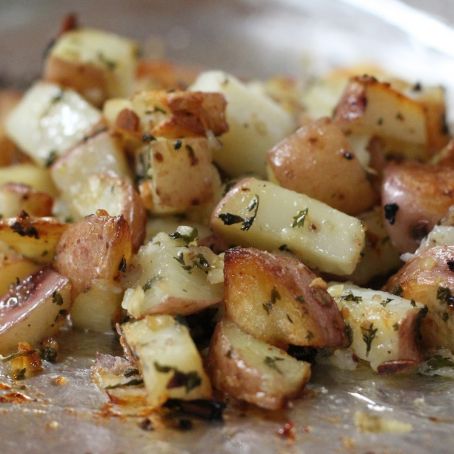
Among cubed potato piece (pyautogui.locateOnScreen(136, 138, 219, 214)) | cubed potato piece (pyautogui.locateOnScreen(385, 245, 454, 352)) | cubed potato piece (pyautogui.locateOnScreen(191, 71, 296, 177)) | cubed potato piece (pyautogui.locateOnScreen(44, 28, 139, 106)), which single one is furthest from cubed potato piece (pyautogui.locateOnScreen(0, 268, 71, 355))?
cubed potato piece (pyautogui.locateOnScreen(44, 28, 139, 106))

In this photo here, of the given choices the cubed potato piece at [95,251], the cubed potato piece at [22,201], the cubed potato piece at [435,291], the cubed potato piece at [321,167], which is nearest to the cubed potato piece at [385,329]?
the cubed potato piece at [435,291]

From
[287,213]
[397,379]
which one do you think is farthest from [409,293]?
[287,213]

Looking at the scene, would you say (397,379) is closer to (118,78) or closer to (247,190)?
(247,190)

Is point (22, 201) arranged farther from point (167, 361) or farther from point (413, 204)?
point (413, 204)

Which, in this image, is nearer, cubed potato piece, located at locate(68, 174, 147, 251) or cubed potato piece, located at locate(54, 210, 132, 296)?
cubed potato piece, located at locate(54, 210, 132, 296)

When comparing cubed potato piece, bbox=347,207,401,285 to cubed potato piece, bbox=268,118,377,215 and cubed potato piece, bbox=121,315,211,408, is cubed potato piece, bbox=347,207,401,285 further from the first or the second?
cubed potato piece, bbox=121,315,211,408

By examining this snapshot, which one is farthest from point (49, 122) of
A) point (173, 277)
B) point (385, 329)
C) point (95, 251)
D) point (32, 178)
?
point (385, 329)
